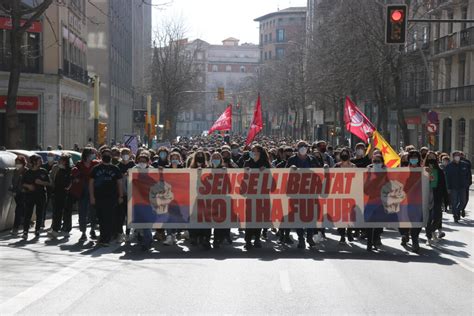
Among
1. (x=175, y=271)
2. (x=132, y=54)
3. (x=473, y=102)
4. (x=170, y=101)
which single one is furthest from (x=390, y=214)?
(x=132, y=54)

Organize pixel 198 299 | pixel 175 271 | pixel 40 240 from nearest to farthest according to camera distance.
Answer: pixel 198 299, pixel 175 271, pixel 40 240

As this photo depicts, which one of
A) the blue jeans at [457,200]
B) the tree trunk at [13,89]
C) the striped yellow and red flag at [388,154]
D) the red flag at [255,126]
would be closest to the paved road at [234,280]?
the striped yellow and red flag at [388,154]

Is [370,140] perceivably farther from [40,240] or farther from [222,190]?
[40,240]

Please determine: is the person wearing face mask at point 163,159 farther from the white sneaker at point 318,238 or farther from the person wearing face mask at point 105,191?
the white sneaker at point 318,238

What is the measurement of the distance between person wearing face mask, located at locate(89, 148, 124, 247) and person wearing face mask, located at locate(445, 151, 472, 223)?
9.26 m

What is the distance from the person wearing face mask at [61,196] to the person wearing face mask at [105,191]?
5.69ft

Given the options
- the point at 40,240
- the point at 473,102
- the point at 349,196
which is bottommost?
the point at 40,240

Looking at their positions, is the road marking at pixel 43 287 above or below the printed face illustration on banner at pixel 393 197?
below

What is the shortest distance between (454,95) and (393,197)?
122ft

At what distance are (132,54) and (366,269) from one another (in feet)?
260

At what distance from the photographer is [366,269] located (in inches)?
458

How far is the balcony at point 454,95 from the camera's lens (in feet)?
154

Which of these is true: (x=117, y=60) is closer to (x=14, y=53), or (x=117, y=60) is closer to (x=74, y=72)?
(x=74, y=72)

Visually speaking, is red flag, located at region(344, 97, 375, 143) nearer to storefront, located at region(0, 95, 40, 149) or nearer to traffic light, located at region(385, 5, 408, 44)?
traffic light, located at region(385, 5, 408, 44)
